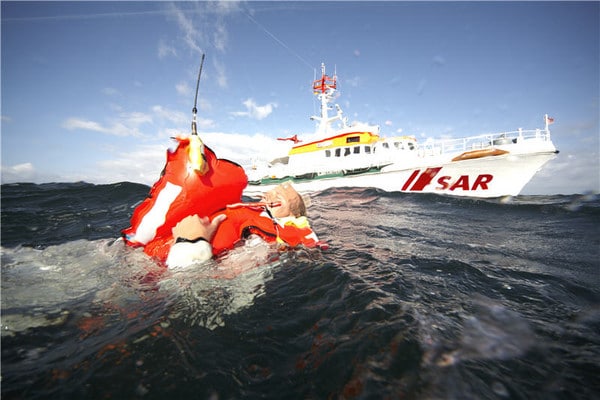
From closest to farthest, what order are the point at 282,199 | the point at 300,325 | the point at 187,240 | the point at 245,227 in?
the point at 300,325, the point at 187,240, the point at 245,227, the point at 282,199

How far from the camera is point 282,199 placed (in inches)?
122

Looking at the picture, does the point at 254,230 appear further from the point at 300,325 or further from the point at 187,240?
the point at 300,325

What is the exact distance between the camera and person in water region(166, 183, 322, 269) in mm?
2236

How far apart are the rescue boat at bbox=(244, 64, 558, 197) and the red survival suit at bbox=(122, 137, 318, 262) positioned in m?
5.09

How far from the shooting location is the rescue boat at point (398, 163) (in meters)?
10.3

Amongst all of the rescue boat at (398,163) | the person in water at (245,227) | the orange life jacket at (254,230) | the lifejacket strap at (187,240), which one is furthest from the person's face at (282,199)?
the rescue boat at (398,163)

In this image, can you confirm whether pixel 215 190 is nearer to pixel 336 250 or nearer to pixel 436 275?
pixel 336 250

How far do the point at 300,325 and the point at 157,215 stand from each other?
201 cm

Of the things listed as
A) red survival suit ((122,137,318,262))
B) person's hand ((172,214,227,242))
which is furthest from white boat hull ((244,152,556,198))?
person's hand ((172,214,227,242))

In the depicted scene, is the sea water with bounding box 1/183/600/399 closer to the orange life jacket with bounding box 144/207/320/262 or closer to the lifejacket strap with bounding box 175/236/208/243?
the orange life jacket with bounding box 144/207/320/262

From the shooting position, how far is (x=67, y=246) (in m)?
3.48

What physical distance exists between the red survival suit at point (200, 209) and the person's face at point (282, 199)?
0.38ft

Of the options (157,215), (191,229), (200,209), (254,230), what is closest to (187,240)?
(191,229)

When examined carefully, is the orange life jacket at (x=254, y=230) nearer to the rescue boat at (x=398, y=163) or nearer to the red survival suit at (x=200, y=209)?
the red survival suit at (x=200, y=209)
